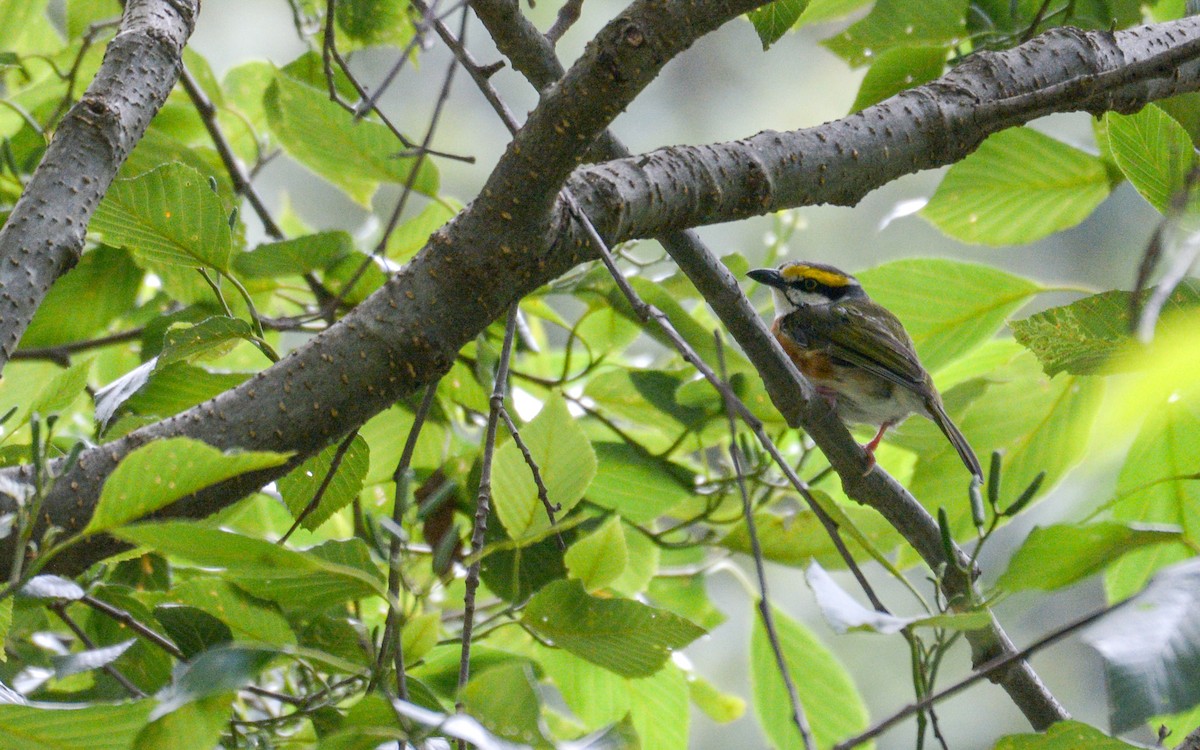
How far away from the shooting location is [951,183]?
2088 mm

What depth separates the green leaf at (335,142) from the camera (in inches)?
79.2

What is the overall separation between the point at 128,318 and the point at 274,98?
0.60m

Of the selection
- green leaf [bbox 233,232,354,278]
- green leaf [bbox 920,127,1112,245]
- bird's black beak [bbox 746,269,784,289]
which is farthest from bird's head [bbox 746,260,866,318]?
green leaf [bbox 233,232,354,278]

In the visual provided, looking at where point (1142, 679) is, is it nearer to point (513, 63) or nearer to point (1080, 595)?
point (513, 63)

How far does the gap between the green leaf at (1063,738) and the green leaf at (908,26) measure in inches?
55.1

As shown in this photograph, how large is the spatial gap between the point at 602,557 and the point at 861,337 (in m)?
1.92

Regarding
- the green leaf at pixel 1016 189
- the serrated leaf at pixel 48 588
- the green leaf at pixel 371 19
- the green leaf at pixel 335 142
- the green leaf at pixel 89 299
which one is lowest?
the serrated leaf at pixel 48 588

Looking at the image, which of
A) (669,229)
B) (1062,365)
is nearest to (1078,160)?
(1062,365)

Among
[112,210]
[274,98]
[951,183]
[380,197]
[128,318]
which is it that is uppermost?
[380,197]

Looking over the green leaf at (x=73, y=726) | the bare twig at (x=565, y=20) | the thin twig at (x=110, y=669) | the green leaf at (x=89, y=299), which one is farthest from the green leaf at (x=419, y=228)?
the green leaf at (x=73, y=726)

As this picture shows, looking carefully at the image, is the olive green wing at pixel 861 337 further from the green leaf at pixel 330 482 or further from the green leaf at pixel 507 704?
the green leaf at pixel 507 704

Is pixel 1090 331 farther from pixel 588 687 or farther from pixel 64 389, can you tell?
pixel 64 389

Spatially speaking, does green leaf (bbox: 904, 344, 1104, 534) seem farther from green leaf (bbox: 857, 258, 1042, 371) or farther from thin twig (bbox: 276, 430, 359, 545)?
thin twig (bbox: 276, 430, 359, 545)

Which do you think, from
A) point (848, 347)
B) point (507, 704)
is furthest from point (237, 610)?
point (848, 347)
